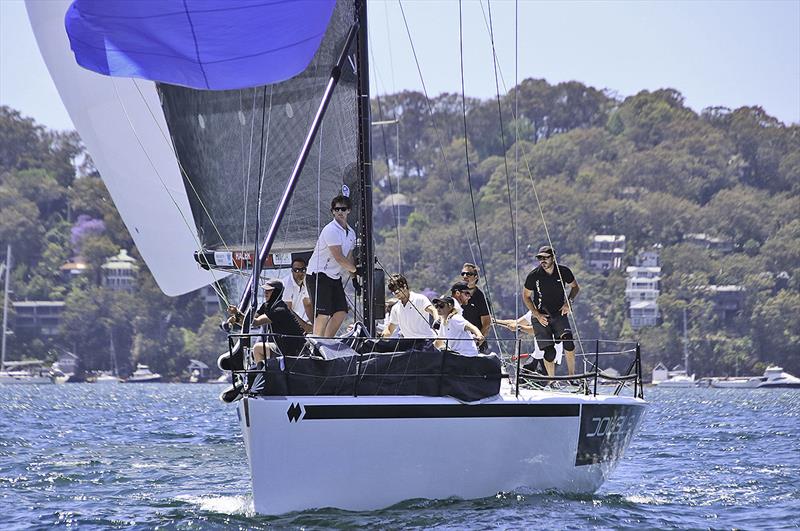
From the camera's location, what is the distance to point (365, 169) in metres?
11.4

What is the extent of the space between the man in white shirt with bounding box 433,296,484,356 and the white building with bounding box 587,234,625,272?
81.4m

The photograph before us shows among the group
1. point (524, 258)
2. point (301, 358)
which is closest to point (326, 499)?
point (301, 358)

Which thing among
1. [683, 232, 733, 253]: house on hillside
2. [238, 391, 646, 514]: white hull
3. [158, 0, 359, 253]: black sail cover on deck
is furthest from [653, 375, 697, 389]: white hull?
[238, 391, 646, 514]: white hull

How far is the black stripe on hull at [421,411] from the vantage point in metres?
9.12

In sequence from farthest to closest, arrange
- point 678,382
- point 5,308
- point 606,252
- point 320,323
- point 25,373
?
1. point 606,252
2. point 5,308
3. point 25,373
4. point 678,382
5. point 320,323

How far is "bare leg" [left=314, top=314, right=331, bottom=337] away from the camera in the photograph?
1042 cm

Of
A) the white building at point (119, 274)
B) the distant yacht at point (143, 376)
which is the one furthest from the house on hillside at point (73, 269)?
the distant yacht at point (143, 376)

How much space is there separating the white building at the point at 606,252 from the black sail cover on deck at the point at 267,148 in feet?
257

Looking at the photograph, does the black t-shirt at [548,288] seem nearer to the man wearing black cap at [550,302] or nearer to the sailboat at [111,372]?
the man wearing black cap at [550,302]

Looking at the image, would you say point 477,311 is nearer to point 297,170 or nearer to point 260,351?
point 297,170

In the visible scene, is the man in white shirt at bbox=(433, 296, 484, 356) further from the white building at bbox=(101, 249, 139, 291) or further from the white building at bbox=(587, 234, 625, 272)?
the white building at bbox=(101, 249, 139, 291)

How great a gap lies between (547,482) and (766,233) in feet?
283

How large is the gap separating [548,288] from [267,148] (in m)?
3.17

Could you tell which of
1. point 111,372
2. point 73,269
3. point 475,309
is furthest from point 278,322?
point 73,269
